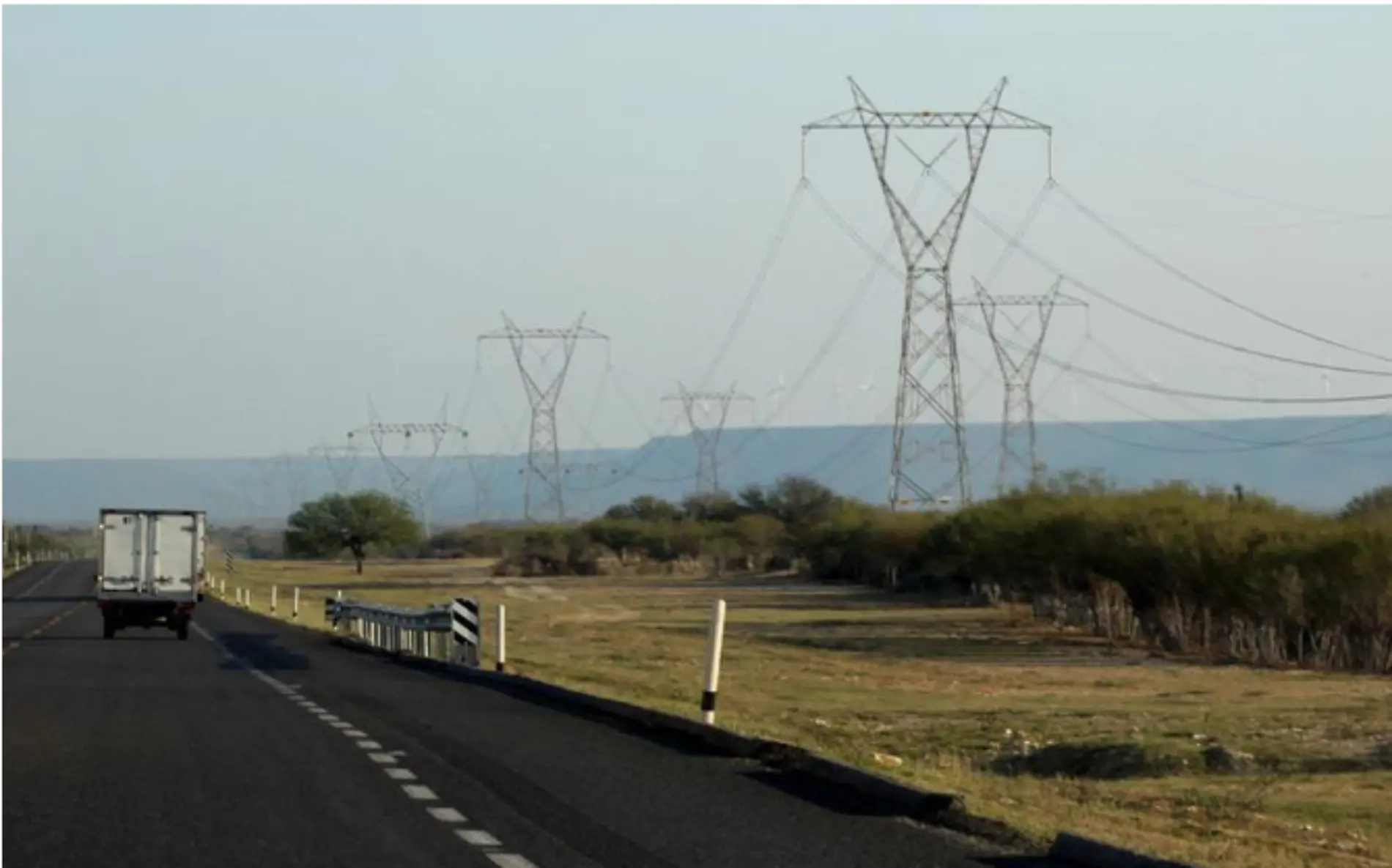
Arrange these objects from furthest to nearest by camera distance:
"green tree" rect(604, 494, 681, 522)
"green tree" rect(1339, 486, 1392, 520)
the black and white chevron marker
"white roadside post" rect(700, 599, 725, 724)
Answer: "green tree" rect(604, 494, 681, 522) < "green tree" rect(1339, 486, 1392, 520) < the black and white chevron marker < "white roadside post" rect(700, 599, 725, 724)

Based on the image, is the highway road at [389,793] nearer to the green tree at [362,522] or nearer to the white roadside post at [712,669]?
the white roadside post at [712,669]

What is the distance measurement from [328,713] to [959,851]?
13.1 metres

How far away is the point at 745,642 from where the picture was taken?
5638 cm

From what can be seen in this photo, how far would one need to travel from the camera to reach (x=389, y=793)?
17.3 m

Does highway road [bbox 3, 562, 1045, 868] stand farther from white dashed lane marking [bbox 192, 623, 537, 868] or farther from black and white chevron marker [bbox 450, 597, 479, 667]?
black and white chevron marker [bbox 450, 597, 479, 667]

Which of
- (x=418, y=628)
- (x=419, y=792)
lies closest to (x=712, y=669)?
(x=419, y=792)

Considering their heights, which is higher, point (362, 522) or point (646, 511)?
point (646, 511)

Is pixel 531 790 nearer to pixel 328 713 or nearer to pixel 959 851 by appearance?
pixel 959 851

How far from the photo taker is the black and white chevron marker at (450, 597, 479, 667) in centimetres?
3853

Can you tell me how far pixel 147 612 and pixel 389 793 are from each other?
124 feet

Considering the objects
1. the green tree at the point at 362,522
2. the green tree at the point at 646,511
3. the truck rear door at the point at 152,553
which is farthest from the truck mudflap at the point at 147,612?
the green tree at the point at 362,522

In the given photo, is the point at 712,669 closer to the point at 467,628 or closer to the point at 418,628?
the point at 467,628

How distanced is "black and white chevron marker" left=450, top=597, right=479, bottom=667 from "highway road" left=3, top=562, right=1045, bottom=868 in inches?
300

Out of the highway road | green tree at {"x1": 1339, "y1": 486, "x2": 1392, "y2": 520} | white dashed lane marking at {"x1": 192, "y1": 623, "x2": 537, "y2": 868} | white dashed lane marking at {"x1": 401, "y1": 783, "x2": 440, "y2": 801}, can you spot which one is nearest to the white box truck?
white dashed lane marking at {"x1": 192, "y1": 623, "x2": 537, "y2": 868}
